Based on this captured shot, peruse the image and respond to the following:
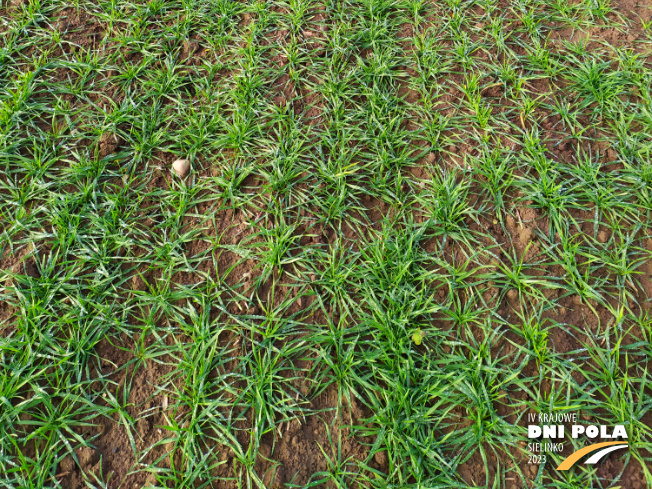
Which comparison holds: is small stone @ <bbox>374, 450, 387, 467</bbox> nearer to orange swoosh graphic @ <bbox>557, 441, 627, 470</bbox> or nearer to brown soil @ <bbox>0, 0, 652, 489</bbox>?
brown soil @ <bbox>0, 0, 652, 489</bbox>

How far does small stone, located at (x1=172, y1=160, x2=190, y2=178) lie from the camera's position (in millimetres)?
2381

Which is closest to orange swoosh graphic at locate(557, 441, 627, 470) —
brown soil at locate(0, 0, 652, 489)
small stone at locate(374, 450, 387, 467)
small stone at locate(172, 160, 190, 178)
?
brown soil at locate(0, 0, 652, 489)

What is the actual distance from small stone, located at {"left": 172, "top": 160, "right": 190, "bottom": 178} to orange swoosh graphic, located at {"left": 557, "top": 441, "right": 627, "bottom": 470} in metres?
2.19

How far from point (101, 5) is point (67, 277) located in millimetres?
2118

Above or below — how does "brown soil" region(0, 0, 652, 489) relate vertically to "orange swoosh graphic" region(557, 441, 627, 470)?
above

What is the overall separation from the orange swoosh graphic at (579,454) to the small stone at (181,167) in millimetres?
2190

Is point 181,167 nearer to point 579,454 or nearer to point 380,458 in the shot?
point 380,458

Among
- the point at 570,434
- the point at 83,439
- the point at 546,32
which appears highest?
the point at 546,32

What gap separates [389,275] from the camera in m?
2.08

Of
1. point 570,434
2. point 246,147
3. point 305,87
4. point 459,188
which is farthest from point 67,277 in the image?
point 570,434

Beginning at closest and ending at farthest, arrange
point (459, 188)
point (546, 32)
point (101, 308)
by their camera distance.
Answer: point (101, 308) → point (459, 188) → point (546, 32)

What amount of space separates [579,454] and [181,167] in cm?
225

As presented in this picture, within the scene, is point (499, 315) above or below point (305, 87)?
below

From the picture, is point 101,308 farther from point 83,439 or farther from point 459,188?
point 459,188
